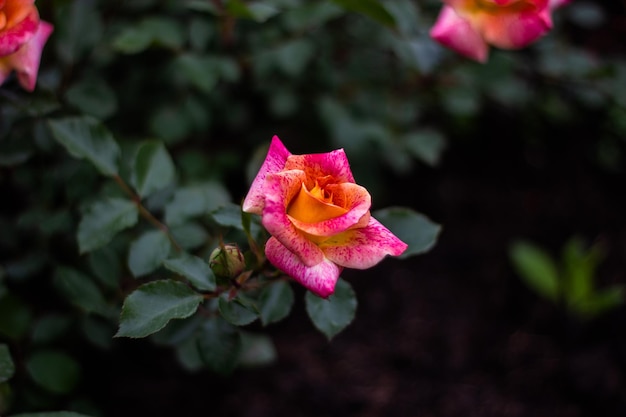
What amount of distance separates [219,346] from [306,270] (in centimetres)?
24

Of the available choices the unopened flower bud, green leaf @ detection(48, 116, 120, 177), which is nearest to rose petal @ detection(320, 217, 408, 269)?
the unopened flower bud

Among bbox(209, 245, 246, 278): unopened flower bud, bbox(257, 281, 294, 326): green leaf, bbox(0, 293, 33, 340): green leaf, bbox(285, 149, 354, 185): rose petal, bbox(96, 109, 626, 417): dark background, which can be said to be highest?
bbox(285, 149, 354, 185): rose petal

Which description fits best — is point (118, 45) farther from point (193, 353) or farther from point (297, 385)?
point (297, 385)

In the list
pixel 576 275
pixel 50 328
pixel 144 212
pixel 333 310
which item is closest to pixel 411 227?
pixel 333 310

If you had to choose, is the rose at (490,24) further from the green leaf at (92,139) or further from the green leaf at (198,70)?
the green leaf at (92,139)

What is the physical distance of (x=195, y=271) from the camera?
733 millimetres

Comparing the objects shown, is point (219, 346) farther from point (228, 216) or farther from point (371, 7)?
point (371, 7)

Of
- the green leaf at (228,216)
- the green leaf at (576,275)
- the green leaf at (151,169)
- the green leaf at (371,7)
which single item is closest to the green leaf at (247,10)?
the green leaf at (371,7)

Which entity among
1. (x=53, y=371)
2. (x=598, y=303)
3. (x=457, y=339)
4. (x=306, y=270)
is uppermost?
(x=306, y=270)

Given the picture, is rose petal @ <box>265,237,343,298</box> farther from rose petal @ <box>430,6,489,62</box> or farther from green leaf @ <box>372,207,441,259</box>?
rose petal @ <box>430,6,489,62</box>

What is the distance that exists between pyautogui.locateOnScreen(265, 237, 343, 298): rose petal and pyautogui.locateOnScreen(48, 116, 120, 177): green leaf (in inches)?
13.9

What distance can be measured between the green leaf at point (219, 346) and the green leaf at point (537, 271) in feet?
2.83

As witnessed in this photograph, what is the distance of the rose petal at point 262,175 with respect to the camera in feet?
2.05

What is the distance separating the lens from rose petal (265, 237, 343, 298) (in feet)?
2.02
